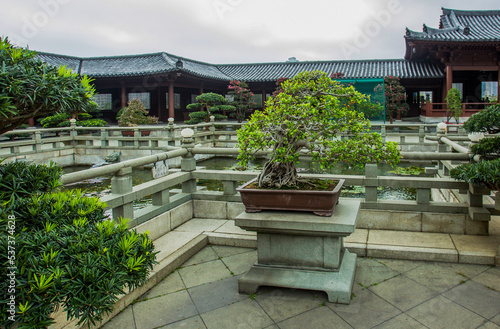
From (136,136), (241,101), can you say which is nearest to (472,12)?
(241,101)

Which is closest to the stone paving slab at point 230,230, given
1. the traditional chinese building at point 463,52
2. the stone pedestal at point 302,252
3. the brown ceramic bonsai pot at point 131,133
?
the stone pedestal at point 302,252

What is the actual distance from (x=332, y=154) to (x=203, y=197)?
96.9 inches

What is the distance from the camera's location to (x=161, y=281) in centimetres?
374

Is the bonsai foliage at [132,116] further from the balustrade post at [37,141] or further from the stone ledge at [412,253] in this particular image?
the stone ledge at [412,253]

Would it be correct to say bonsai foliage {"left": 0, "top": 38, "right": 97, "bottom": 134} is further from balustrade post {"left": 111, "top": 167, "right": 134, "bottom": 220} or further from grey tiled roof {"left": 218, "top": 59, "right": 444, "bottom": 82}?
grey tiled roof {"left": 218, "top": 59, "right": 444, "bottom": 82}

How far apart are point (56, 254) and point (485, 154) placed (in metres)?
4.47

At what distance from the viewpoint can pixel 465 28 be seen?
19.8m

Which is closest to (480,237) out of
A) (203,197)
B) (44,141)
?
(203,197)

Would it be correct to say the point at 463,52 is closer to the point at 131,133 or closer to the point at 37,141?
the point at 131,133

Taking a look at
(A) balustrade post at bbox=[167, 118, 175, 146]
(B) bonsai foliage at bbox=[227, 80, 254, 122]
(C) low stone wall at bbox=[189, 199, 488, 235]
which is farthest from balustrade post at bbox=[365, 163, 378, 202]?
(B) bonsai foliage at bbox=[227, 80, 254, 122]

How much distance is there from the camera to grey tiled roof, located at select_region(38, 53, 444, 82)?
22969 millimetres

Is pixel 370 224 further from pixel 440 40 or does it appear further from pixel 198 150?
pixel 440 40

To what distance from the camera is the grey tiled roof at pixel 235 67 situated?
2297cm

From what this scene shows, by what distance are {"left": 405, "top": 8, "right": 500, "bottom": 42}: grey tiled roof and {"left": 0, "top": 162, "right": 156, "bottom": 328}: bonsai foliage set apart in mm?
20616
